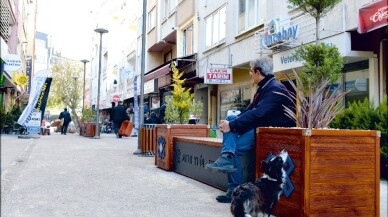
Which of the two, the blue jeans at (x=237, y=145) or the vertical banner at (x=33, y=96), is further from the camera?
the vertical banner at (x=33, y=96)

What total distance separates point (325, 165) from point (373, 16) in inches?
282

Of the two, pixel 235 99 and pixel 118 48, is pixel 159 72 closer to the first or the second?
pixel 235 99

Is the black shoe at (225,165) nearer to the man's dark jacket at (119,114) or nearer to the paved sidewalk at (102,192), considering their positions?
the paved sidewalk at (102,192)

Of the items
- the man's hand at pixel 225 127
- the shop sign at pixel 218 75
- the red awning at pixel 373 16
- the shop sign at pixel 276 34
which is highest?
the shop sign at pixel 276 34

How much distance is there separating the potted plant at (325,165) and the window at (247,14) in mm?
14042

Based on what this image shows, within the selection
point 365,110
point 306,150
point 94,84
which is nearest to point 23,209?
point 306,150

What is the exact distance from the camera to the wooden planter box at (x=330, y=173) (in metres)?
4.07

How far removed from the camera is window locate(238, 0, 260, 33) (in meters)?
18.2

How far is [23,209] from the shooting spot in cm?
491

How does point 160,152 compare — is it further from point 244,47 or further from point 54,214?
point 244,47

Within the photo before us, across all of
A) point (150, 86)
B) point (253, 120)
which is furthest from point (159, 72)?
point (253, 120)

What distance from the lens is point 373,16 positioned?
401 inches

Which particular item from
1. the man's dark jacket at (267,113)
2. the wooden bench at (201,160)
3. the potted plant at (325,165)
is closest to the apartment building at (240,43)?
the wooden bench at (201,160)

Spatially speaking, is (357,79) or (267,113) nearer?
(267,113)
